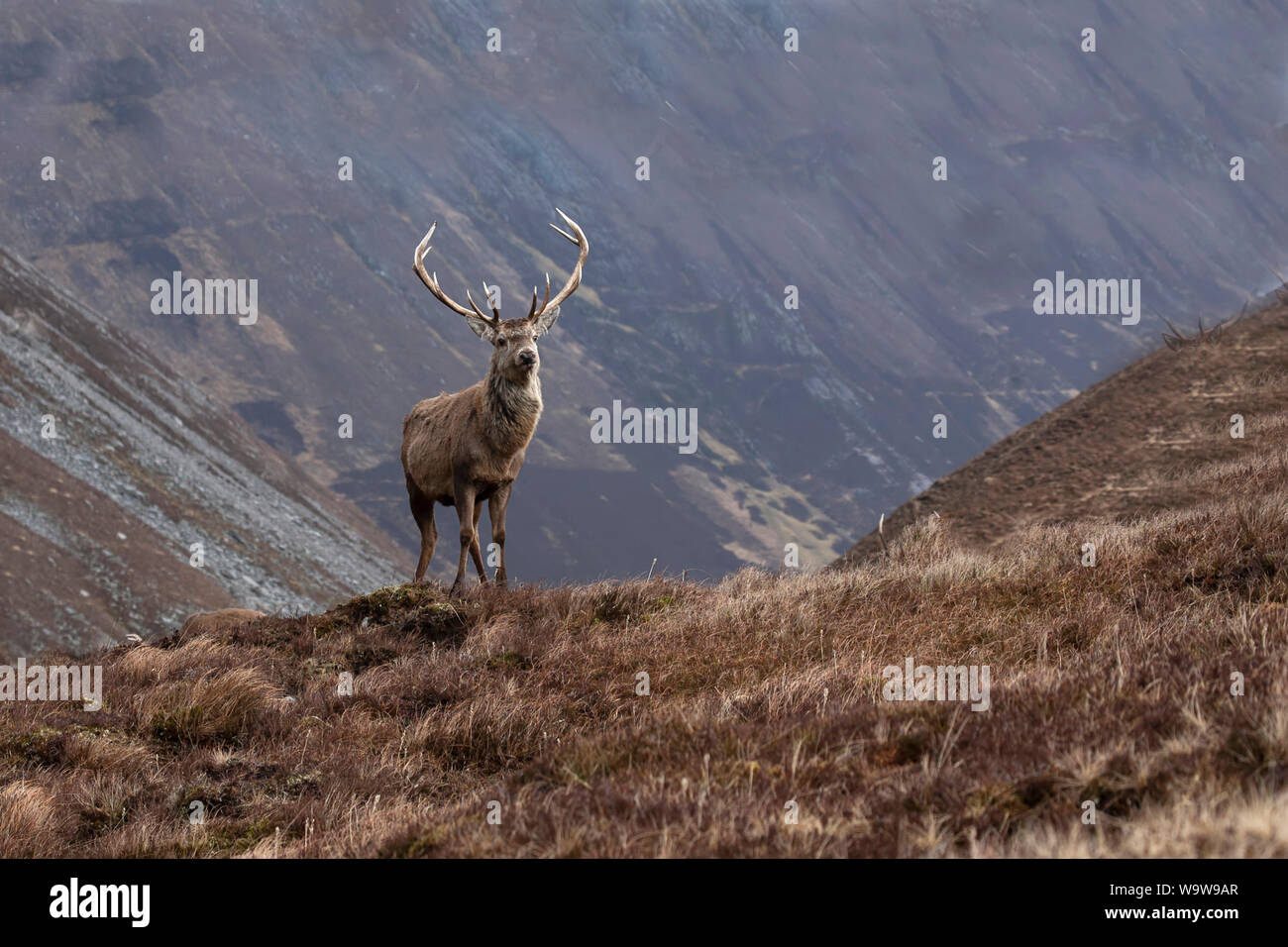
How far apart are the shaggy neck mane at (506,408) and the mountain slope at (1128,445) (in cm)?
702

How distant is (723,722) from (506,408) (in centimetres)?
608

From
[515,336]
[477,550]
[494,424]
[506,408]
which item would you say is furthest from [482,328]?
[477,550]

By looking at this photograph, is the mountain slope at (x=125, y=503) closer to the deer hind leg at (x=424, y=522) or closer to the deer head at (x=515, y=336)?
the deer hind leg at (x=424, y=522)

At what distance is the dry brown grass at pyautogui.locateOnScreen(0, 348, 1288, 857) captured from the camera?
4.23 metres

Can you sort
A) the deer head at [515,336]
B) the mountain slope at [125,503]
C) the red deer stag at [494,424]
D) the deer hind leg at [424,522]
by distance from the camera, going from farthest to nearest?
the mountain slope at [125,503] < the deer hind leg at [424,522] < the red deer stag at [494,424] < the deer head at [515,336]

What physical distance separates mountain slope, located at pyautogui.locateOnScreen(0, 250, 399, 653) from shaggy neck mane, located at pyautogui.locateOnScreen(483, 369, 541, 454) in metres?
27.1

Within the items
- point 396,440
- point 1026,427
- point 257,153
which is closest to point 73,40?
point 257,153

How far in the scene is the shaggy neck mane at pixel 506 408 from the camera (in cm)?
1127

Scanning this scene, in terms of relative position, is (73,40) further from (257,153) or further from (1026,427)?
(1026,427)

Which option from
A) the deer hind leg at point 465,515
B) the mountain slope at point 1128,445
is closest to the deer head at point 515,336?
the deer hind leg at point 465,515

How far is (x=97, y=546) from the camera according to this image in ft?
138

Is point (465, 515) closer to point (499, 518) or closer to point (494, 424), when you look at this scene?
point (499, 518)

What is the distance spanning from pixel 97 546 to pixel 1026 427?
3168cm
